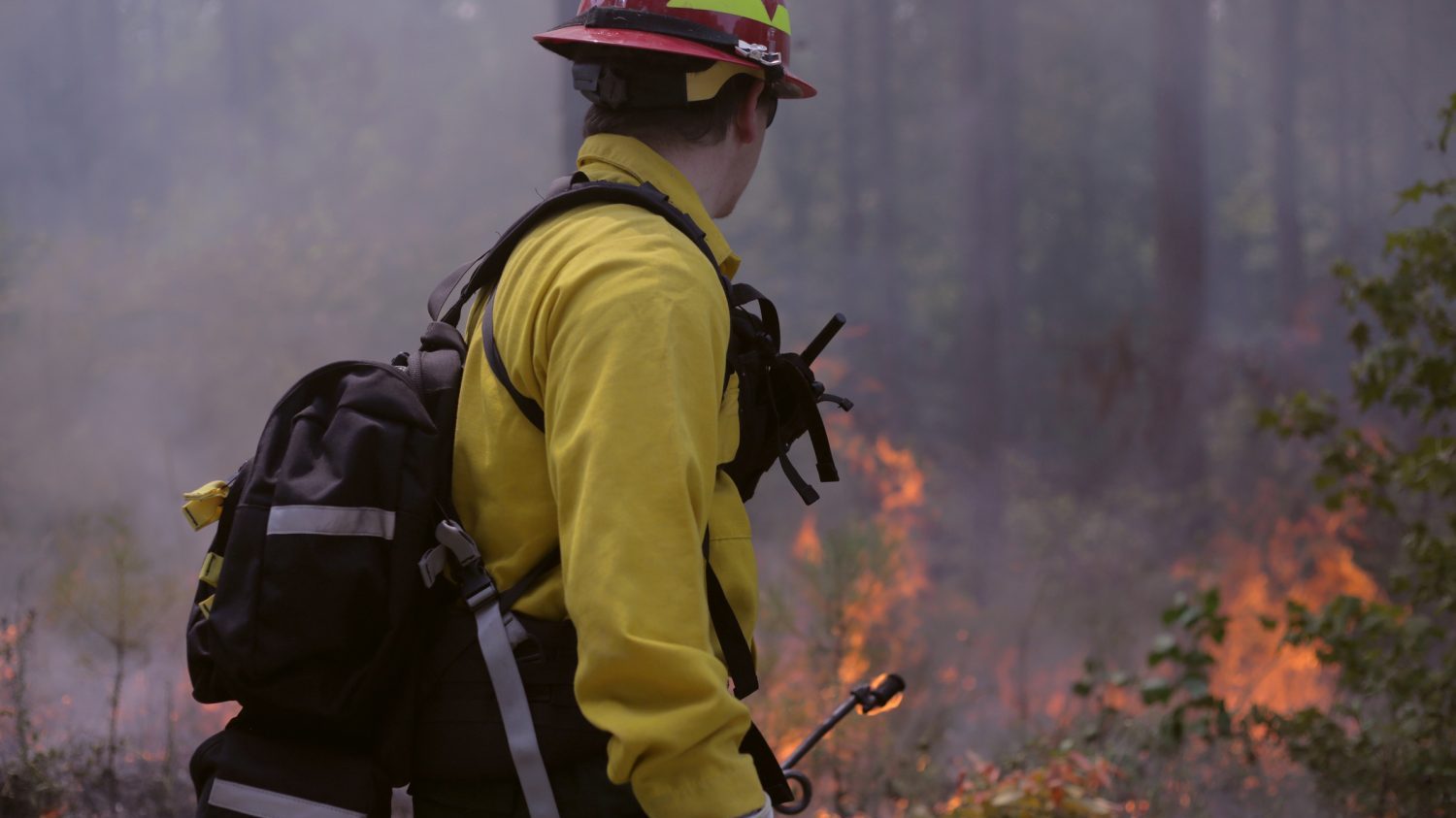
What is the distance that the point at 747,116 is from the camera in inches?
76.5

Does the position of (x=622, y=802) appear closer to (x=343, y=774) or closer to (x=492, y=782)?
(x=492, y=782)

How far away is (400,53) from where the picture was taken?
1034cm

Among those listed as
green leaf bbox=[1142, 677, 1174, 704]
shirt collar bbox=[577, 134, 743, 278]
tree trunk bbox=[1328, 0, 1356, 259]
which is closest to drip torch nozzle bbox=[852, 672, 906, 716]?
shirt collar bbox=[577, 134, 743, 278]

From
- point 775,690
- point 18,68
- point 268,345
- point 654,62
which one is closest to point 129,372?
point 268,345

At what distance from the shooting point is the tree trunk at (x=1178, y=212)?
11930 mm

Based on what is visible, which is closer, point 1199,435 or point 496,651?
point 496,651

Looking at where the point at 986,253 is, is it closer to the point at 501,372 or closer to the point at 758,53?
the point at 758,53

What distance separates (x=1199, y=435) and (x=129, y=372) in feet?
30.0

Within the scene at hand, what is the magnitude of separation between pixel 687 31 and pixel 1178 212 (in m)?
11.9

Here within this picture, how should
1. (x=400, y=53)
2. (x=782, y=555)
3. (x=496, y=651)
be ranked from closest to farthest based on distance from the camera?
(x=496, y=651), (x=782, y=555), (x=400, y=53)

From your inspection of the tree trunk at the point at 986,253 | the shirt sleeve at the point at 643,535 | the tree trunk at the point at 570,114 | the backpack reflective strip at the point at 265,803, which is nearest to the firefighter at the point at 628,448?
the shirt sleeve at the point at 643,535

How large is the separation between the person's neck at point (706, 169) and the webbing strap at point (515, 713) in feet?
2.40

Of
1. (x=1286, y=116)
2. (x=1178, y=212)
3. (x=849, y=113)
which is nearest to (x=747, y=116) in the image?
(x=1178, y=212)

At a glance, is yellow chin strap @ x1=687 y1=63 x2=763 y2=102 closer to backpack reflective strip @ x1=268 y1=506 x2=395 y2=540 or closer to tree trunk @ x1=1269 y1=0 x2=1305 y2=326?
backpack reflective strip @ x1=268 y1=506 x2=395 y2=540
